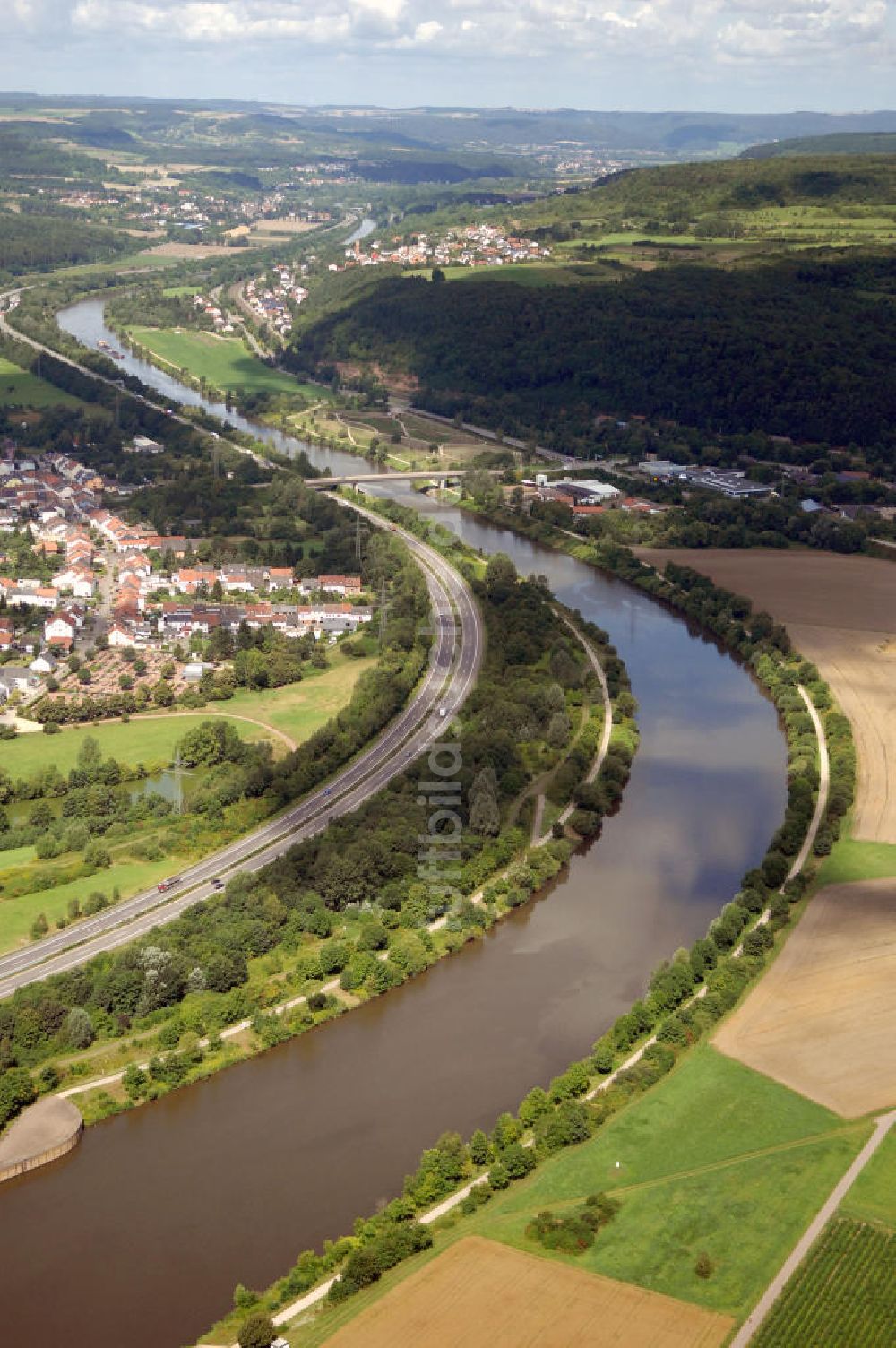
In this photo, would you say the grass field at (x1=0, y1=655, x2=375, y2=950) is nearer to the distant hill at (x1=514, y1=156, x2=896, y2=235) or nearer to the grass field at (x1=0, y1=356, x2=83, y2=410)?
the grass field at (x1=0, y1=356, x2=83, y2=410)

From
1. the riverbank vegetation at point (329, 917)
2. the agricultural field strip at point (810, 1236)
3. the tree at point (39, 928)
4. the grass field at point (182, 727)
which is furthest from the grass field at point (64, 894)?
the agricultural field strip at point (810, 1236)

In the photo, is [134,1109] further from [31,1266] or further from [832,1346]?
[832,1346]

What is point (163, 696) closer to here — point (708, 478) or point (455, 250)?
point (708, 478)

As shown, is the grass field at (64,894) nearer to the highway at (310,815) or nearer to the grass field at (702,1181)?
the highway at (310,815)

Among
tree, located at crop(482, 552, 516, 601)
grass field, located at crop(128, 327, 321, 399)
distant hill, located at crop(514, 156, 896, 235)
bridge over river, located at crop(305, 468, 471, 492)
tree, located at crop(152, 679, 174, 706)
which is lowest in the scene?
tree, located at crop(152, 679, 174, 706)

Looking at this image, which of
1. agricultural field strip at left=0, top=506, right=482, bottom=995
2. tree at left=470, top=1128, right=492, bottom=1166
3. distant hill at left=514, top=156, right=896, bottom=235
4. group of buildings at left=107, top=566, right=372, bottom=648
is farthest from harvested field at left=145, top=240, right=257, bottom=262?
tree at left=470, top=1128, right=492, bottom=1166

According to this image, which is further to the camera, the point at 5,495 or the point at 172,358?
the point at 172,358

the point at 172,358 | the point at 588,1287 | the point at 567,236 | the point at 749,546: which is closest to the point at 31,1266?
the point at 588,1287
